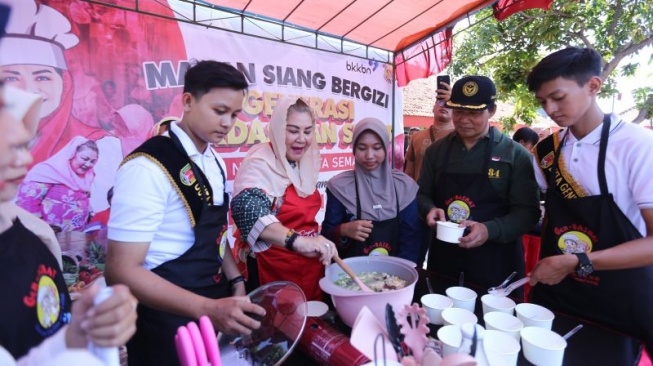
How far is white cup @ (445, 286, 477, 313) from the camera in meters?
1.32

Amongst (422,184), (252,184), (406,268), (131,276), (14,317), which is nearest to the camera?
(14,317)

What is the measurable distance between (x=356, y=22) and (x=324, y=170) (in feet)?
5.42

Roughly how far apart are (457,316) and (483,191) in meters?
1.04

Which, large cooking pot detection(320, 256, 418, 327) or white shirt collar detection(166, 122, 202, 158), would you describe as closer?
large cooking pot detection(320, 256, 418, 327)

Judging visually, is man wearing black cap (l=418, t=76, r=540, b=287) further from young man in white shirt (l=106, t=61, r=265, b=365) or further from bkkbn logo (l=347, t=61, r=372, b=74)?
bkkbn logo (l=347, t=61, r=372, b=74)

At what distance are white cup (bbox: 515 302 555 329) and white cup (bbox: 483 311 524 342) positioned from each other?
4 cm

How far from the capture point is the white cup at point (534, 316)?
114cm

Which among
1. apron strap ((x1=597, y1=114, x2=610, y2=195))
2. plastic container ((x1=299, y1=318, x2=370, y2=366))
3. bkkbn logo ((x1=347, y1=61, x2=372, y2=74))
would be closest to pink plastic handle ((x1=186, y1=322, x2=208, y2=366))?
plastic container ((x1=299, y1=318, x2=370, y2=366))

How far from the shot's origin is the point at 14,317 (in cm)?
68

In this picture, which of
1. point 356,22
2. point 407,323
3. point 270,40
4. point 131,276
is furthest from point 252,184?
point 356,22

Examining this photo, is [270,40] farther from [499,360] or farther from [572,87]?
[499,360]

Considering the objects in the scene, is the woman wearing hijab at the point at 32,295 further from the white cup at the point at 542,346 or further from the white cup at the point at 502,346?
the white cup at the point at 542,346

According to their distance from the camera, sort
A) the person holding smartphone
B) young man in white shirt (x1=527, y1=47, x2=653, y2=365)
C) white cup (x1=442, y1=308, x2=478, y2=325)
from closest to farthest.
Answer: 1. white cup (x1=442, y1=308, x2=478, y2=325)
2. young man in white shirt (x1=527, y1=47, x2=653, y2=365)
3. the person holding smartphone

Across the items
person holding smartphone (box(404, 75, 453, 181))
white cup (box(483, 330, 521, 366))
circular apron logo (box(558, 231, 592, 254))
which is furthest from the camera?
person holding smartphone (box(404, 75, 453, 181))
